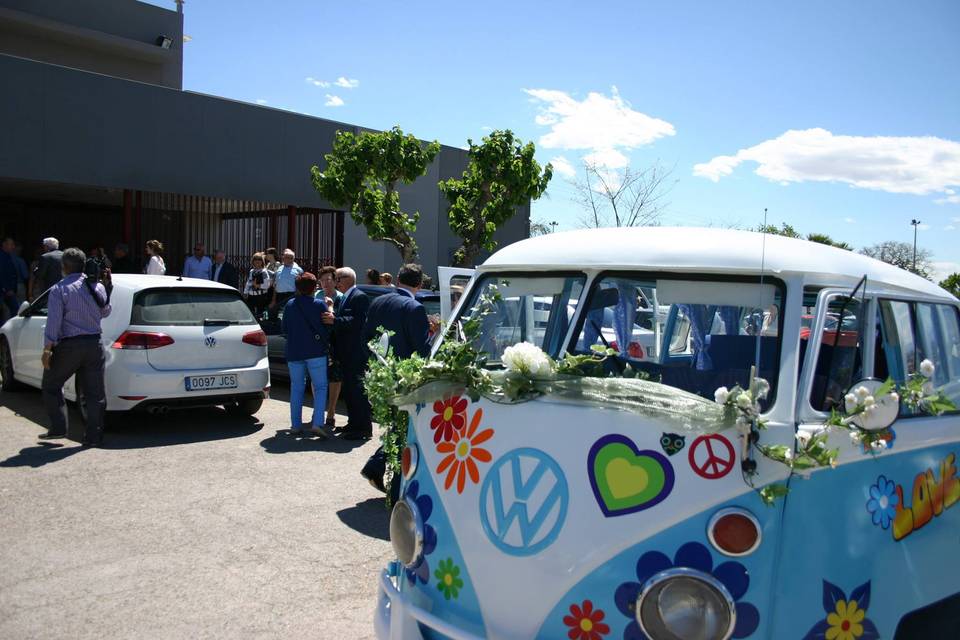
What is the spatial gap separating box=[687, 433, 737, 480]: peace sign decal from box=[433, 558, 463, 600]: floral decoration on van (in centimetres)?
99

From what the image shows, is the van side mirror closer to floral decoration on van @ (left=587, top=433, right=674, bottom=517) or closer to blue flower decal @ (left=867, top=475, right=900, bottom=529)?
blue flower decal @ (left=867, top=475, right=900, bottom=529)

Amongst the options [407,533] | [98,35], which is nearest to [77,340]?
[407,533]

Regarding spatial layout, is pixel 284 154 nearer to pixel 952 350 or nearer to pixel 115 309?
pixel 115 309

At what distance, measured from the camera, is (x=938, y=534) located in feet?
10.2

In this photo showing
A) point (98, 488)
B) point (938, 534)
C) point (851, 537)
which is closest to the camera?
point (851, 537)

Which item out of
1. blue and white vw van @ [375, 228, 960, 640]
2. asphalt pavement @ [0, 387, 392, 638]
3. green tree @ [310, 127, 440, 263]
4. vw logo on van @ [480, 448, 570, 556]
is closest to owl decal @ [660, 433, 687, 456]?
blue and white vw van @ [375, 228, 960, 640]

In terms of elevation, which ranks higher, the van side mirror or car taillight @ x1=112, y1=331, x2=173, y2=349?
the van side mirror

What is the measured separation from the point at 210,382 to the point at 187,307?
0.85 m

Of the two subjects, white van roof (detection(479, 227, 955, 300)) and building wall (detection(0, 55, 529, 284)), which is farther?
building wall (detection(0, 55, 529, 284))

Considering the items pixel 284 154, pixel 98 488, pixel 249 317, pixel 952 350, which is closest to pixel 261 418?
pixel 249 317

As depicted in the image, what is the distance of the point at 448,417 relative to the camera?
10.3ft

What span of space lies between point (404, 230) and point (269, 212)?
3340mm

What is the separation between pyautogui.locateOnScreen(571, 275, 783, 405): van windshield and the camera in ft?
10.3

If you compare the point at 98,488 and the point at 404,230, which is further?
the point at 404,230
